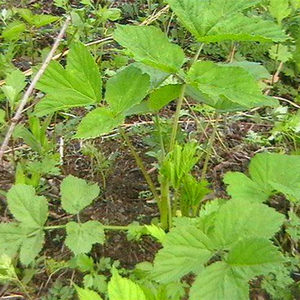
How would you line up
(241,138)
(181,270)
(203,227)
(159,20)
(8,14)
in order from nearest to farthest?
(181,270)
(203,227)
(241,138)
(8,14)
(159,20)

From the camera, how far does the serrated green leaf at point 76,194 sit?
4.79 feet

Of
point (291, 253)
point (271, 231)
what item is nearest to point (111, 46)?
point (291, 253)

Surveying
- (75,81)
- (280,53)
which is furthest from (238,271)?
(280,53)

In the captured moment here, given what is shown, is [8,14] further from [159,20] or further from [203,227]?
[203,227]

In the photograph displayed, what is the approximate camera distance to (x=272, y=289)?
1.40 m

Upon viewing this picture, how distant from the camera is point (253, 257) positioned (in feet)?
3.66

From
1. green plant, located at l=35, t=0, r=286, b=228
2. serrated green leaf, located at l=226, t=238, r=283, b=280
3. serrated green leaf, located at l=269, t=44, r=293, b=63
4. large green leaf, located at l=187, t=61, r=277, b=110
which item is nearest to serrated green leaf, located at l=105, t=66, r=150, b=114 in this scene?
green plant, located at l=35, t=0, r=286, b=228

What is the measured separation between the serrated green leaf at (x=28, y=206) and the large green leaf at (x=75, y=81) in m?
0.22

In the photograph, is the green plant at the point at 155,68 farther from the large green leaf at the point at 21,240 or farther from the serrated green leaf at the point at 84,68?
the large green leaf at the point at 21,240

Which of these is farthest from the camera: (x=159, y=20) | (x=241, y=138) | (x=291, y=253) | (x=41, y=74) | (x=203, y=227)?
(x=159, y=20)

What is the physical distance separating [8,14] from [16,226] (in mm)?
1350

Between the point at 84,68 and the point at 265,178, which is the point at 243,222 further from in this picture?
the point at 84,68

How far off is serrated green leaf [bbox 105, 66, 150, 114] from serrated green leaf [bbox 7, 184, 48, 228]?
12.5 inches

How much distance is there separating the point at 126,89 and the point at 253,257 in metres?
0.54
